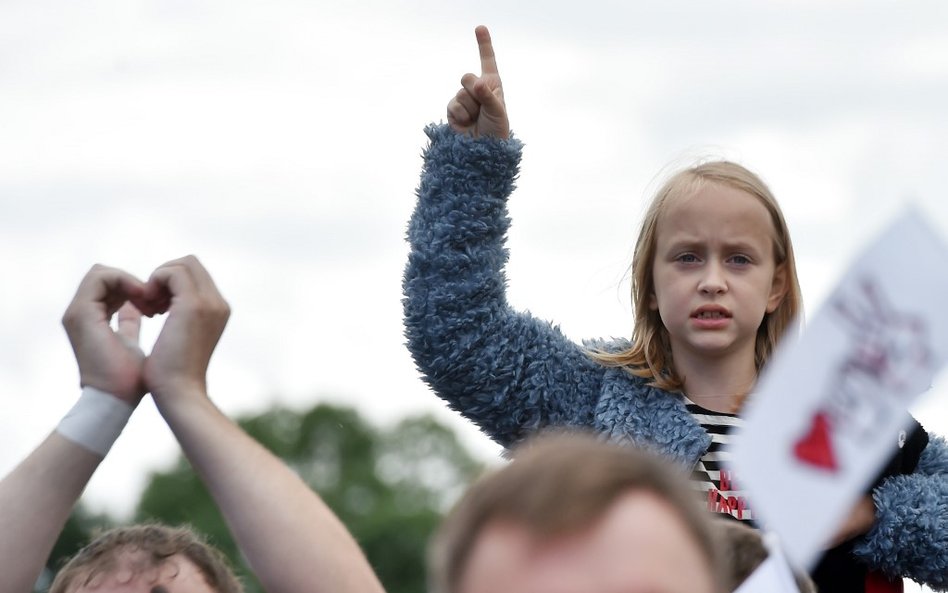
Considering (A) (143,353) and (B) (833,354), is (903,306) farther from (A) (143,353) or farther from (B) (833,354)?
(A) (143,353)

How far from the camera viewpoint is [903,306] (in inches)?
61.4

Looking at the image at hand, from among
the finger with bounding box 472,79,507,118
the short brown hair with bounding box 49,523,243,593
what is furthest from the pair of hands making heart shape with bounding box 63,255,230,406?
the finger with bounding box 472,79,507,118

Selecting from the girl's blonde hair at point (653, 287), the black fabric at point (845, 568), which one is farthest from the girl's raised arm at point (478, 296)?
the black fabric at point (845, 568)

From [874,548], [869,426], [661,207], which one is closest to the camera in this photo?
[869,426]

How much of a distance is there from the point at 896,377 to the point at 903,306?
66mm

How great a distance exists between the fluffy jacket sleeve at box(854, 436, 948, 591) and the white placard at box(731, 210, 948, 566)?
1846 mm

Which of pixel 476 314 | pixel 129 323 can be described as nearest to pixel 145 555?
pixel 129 323

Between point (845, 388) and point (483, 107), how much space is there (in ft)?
6.83

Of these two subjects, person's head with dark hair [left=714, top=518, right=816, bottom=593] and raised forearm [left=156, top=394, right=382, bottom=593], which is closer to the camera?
person's head with dark hair [left=714, top=518, right=816, bottom=593]

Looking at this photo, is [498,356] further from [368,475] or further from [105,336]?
[368,475]

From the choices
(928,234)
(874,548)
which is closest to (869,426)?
(928,234)

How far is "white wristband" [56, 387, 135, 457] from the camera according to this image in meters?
2.62

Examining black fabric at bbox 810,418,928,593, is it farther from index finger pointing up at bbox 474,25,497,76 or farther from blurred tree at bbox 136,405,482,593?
blurred tree at bbox 136,405,482,593

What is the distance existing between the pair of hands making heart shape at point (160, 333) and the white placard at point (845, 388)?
4.06ft
